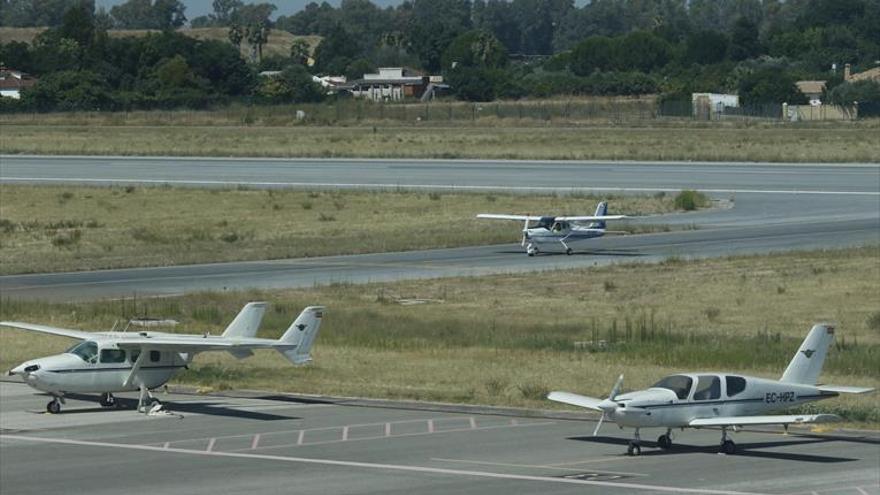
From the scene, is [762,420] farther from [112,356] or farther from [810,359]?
[112,356]

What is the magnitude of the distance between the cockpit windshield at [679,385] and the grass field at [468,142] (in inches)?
3752

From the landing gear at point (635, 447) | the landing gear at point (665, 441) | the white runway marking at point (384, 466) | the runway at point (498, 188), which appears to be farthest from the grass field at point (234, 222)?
the landing gear at point (635, 447)

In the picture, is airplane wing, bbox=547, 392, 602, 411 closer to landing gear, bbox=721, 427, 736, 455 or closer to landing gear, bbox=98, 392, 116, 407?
landing gear, bbox=721, 427, 736, 455

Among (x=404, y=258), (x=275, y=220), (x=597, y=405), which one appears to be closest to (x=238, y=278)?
(x=404, y=258)

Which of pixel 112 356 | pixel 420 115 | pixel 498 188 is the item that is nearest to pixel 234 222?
pixel 498 188

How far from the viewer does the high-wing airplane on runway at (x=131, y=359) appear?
3341 cm

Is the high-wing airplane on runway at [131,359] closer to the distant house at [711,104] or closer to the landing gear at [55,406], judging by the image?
the landing gear at [55,406]

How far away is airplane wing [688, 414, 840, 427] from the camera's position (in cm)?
2720

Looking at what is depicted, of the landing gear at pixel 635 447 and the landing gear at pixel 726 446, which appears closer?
the landing gear at pixel 635 447

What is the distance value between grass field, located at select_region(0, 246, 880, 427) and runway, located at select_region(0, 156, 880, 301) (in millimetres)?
4335

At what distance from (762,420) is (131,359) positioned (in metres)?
13.6

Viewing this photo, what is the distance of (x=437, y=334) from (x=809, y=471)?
1991 cm

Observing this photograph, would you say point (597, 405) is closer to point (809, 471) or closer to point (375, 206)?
point (809, 471)

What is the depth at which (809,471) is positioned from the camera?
27.7 m
